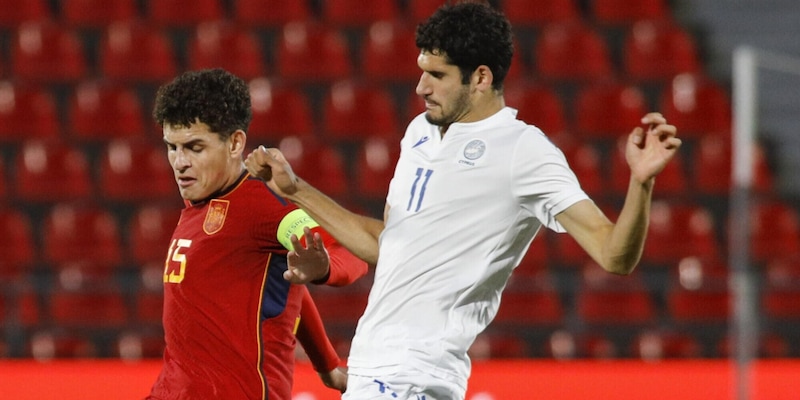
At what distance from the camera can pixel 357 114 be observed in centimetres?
930

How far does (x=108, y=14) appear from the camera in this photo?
33.8 feet

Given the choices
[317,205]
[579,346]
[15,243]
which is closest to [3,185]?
[15,243]

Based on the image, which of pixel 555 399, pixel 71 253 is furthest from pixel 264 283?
pixel 71 253

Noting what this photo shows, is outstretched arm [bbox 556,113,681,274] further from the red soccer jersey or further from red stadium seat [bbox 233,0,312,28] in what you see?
red stadium seat [bbox 233,0,312,28]

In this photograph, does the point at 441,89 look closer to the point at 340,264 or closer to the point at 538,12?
the point at 340,264

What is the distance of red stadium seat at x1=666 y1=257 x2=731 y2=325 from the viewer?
7680 millimetres

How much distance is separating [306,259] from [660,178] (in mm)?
5984

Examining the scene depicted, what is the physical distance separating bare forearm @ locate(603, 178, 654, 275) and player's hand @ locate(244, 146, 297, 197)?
86cm

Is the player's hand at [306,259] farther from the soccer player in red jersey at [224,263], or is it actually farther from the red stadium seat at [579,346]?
the red stadium seat at [579,346]

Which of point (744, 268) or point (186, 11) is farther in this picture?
point (186, 11)

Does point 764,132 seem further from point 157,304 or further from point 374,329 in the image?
point 374,329

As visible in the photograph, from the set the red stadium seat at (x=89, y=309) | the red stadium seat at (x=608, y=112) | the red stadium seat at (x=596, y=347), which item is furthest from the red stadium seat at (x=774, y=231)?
the red stadium seat at (x=89, y=309)

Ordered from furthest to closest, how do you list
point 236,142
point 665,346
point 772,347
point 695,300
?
point 695,300, point 665,346, point 772,347, point 236,142

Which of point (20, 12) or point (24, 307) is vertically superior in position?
point (20, 12)
